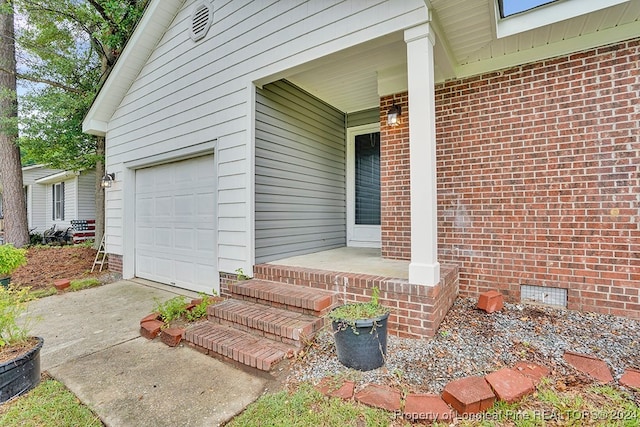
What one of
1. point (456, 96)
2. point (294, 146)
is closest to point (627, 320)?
point (456, 96)

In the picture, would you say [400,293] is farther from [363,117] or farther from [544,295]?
[363,117]

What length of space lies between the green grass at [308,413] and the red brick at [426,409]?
0.43ft

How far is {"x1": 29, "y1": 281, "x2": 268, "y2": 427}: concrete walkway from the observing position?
210 centimetres

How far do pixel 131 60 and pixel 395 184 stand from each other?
543 centimetres

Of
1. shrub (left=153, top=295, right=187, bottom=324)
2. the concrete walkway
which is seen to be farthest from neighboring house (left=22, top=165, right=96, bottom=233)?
shrub (left=153, top=295, right=187, bottom=324)

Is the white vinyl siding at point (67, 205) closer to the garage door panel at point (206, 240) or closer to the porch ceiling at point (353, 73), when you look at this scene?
the garage door panel at point (206, 240)

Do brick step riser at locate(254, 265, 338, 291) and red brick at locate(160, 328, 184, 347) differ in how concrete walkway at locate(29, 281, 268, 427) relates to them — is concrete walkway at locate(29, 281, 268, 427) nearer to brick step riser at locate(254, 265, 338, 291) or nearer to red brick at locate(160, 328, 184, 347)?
red brick at locate(160, 328, 184, 347)

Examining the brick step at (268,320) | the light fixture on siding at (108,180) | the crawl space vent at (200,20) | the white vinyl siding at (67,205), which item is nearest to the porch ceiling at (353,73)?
the crawl space vent at (200,20)

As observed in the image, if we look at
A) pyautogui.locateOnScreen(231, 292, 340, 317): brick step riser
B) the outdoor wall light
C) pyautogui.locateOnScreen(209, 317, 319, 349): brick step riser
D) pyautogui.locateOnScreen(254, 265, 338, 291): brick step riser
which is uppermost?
the outdoor wall light

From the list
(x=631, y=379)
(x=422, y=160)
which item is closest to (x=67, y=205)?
(x=422, y=160)

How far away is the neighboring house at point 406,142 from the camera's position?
3092 mm

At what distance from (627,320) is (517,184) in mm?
1713

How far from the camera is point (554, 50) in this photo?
344 centimetres

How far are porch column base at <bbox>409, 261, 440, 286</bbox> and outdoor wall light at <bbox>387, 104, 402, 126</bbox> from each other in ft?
7.34
